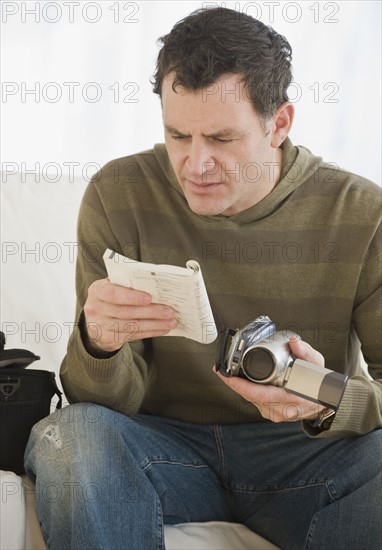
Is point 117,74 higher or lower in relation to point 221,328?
higher

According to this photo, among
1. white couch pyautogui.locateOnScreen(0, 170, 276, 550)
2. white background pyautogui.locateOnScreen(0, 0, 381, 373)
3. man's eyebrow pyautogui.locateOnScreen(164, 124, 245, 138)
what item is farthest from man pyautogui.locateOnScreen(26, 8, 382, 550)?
white background pyautogui.locateOnScreen(0, 0, 381, 373)

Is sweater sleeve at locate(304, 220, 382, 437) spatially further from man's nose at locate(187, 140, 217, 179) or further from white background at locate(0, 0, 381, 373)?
white background at locate(0, 0, 381, 373)

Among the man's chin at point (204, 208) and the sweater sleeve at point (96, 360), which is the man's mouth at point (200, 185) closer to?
the man's chin at point (204, 208)

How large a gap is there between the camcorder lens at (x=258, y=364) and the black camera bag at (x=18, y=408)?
42 cm

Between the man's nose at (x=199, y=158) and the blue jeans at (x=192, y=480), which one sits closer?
the blue jeans at (x=192, y=480)

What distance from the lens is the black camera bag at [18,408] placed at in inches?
64.1

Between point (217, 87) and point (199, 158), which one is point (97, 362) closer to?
point (199, 158)

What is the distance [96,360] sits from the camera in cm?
154

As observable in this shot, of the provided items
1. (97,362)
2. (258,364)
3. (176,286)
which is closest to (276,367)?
(258,364)

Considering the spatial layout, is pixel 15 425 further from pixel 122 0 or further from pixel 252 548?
pixel 122 0

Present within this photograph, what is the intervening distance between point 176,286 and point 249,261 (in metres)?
0.42

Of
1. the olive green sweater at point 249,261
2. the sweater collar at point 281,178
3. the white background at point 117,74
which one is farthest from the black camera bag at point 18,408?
the white background at point 117,74

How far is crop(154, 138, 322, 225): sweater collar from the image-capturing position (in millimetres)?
1735

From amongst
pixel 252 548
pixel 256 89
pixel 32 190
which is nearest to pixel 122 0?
pixel 32 190
